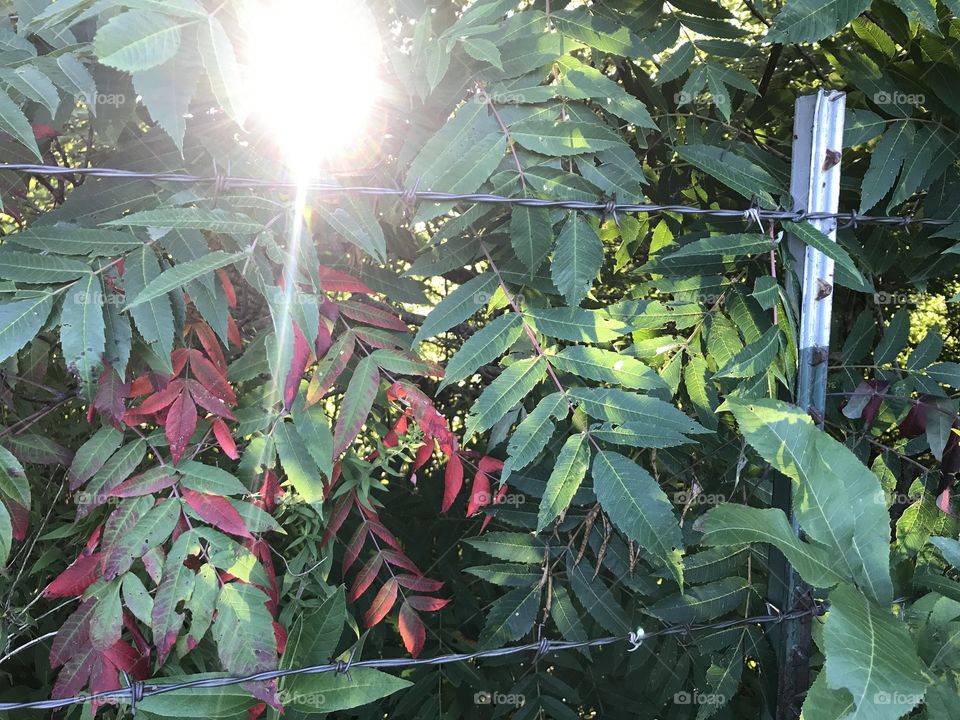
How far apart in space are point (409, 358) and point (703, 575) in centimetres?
80

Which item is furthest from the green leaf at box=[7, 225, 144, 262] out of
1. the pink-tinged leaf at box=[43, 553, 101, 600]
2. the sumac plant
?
the pink-tinged leaf at box=[43, 553, 101, 600]

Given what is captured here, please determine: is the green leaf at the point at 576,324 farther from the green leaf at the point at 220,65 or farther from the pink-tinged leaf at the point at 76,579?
the pink-tinged leaf at the point at 76,579

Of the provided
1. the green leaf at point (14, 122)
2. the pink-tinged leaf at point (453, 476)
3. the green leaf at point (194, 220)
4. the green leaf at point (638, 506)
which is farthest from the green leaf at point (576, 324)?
the green leaf at point (14, 122)

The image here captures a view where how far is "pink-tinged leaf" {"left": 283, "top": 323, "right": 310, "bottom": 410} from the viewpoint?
4.77 feet

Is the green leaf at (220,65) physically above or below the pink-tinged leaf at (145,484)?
above

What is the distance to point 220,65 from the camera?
1253 millimetres

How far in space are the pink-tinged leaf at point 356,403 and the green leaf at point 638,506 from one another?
0.45m

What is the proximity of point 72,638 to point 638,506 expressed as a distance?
1.09m

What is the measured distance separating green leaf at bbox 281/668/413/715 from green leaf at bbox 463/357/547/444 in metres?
0.46

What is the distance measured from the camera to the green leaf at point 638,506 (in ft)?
4.42

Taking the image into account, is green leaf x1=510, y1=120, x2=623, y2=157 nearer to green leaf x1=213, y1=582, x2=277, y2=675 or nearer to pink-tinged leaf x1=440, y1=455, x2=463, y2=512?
pink-tinged leaf x1=440, y1=455, x2=463, y2=512

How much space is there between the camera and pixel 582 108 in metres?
1.63

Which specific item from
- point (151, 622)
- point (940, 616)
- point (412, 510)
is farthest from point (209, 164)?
point (940, 616)

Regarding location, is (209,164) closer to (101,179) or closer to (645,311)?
(101,179)
